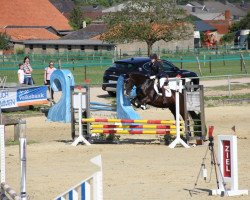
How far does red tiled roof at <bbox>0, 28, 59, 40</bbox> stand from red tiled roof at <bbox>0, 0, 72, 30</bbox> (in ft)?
12.0

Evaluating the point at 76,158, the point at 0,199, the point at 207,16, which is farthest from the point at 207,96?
the point at 207,16

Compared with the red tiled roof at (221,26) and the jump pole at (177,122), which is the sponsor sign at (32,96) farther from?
the red tiled roof at (221,26)

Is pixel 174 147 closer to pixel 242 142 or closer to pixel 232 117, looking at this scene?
pixel 242 142

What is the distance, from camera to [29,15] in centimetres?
11206

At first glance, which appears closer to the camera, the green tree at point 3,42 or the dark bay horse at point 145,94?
the dark bay horse at point 145,94

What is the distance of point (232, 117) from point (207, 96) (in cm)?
667

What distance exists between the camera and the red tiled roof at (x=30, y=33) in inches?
3930

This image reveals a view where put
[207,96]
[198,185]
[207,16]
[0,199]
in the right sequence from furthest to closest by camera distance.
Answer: [207,16]
[207,96]
[198,185]
[0,199]

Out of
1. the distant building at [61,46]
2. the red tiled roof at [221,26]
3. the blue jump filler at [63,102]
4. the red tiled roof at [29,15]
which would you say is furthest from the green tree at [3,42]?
the blue jump filler at [63,102]

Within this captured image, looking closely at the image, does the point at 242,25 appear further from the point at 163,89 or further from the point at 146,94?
the point at 163,89

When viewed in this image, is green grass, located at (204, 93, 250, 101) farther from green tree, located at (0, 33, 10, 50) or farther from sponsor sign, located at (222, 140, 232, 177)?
green tree, located at (0, 33, 10, 50)

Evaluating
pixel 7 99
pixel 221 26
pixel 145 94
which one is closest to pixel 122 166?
pixel 145 94

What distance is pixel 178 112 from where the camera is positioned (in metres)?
21.2

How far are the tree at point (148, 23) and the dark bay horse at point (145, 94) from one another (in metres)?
43.7
